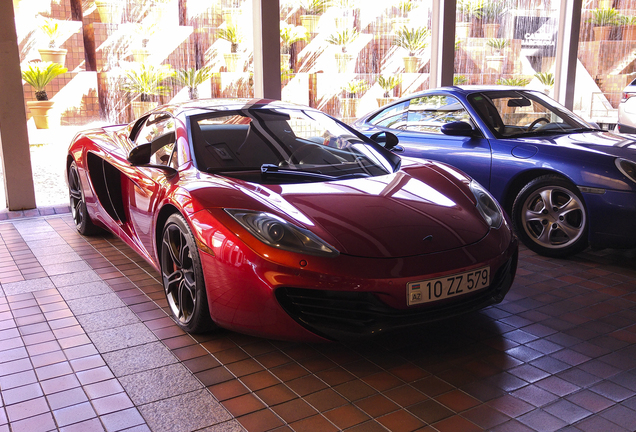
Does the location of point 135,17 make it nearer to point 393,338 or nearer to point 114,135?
point 114,135

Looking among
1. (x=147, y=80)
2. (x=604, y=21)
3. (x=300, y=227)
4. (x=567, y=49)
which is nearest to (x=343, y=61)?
(x=147, y=80)

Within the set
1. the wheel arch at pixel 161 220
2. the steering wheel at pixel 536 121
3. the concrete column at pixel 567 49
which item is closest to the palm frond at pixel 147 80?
the wheel arch at pixel 161 220

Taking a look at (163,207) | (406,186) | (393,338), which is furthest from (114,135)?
(393,338)

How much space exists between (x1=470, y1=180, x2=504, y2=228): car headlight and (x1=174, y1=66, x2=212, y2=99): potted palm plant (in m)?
4.28

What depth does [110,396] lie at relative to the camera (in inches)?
91.3

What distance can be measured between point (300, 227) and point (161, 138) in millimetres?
1397

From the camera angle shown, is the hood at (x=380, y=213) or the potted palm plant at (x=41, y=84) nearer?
the hood at (x=380, y=213)

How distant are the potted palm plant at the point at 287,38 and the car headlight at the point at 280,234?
4.70 m

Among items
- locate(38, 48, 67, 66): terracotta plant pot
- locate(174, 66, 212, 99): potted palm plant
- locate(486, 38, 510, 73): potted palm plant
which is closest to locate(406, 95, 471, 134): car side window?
locate(174, 66, 212, 99): potted palm plant

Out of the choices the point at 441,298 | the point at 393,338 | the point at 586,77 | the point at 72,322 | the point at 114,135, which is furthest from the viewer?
the point at 586,77

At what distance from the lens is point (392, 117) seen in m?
5.47

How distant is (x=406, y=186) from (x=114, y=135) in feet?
7.99

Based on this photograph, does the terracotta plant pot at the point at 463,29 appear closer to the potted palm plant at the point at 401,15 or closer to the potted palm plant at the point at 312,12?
the potted palm plant at the point at 401,15

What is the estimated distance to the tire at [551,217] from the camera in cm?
397
